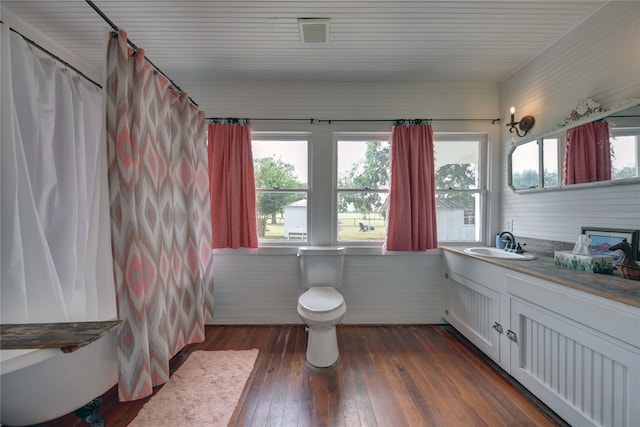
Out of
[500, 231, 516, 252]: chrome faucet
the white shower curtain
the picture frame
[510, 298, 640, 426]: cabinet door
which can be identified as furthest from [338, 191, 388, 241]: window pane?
the white shower curtain

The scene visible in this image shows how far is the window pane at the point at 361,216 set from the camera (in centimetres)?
235

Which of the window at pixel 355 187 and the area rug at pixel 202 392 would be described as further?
the window at pixel 355 187

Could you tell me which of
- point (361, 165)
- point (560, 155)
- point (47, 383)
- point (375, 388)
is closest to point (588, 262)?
point (560, 155)

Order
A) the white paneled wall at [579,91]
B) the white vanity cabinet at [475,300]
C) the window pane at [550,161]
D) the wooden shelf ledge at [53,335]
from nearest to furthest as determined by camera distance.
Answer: the wooden shelf ledge at [53,335] < the white paneled wall at [579,91] < the white vanity cabinet at [475,300] < the window pane at [550,161]

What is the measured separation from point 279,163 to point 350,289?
1451 mm

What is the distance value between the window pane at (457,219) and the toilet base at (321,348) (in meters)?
1.49

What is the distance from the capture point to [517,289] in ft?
4.78

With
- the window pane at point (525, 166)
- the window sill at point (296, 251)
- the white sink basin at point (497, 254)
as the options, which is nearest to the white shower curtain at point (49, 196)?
the window sill at point (296, 251)

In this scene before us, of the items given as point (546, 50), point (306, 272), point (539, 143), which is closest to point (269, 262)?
point (306, 272)

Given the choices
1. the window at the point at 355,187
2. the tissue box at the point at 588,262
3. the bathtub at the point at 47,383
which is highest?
the window at the point at 355,187

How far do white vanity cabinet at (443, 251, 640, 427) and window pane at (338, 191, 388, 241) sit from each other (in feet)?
2.83

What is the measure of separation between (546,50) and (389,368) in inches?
108

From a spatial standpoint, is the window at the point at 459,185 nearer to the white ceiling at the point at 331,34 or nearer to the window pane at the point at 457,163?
the window pane at the point at 457,163

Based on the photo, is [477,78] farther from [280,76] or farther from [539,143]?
[280,76]
